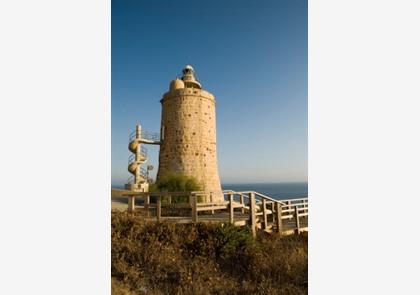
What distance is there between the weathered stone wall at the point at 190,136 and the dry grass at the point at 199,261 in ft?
17.4

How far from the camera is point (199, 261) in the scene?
371cm

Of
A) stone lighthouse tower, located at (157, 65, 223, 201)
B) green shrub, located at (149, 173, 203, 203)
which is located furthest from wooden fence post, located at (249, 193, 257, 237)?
stone lighthouse tower, located at (157, 65, 223, 201)

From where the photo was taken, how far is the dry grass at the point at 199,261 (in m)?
3.21

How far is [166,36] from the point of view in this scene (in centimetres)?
380

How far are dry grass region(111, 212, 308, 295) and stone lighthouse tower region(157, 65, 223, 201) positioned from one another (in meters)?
5.32

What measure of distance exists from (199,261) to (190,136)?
6.76m

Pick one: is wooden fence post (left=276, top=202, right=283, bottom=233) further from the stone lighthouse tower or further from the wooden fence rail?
the stone lighthouse tower

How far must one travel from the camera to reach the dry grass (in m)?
3.21

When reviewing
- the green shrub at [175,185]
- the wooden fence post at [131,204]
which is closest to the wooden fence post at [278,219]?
the green shrub at [175,185]
